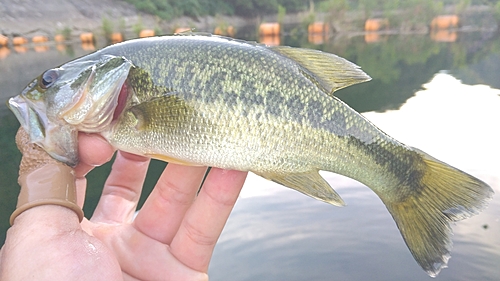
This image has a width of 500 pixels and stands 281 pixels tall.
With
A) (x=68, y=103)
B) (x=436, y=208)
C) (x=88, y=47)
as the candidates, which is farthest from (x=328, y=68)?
(x=88, y=47)

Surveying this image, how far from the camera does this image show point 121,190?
303cm

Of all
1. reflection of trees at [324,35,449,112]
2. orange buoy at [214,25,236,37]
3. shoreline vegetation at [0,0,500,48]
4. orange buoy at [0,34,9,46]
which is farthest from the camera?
orange buoy at [214,25,236,37]

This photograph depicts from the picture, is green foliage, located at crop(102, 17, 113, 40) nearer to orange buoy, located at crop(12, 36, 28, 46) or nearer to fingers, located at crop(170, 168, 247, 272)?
orange buoy, located at crop(12, 36, 28, 46)

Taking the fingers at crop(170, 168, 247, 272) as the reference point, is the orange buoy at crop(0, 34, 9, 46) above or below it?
below

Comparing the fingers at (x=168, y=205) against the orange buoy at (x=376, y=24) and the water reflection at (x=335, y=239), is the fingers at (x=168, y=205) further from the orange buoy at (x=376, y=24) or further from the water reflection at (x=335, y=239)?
the orange buoy at (x=376, y=24)

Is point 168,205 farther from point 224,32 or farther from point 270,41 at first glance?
point 224,32

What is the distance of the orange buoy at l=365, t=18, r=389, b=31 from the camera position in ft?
99.6

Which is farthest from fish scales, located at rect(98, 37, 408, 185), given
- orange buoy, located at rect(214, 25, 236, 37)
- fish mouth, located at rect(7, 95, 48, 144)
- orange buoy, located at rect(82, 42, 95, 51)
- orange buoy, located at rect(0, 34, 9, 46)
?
orange buoy, located at rect(0, 34, 9, 46)

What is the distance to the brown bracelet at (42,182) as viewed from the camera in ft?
5.89

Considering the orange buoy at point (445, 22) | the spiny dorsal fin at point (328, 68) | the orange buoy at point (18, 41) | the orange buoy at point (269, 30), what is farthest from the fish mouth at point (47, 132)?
the orange buoy at point (18, 41)

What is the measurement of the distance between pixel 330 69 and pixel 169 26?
47.2 m

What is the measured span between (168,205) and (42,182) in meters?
0.86

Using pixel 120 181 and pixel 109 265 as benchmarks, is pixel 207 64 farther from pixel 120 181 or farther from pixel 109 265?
pixel 120 181

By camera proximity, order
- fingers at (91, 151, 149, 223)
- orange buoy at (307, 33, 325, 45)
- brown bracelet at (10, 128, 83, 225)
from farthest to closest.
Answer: orange buoy at (307, 33, 325, 45)
fingers at (91, 151, 149, 223)
brown bracelet at (10, 128, 83, 225)
